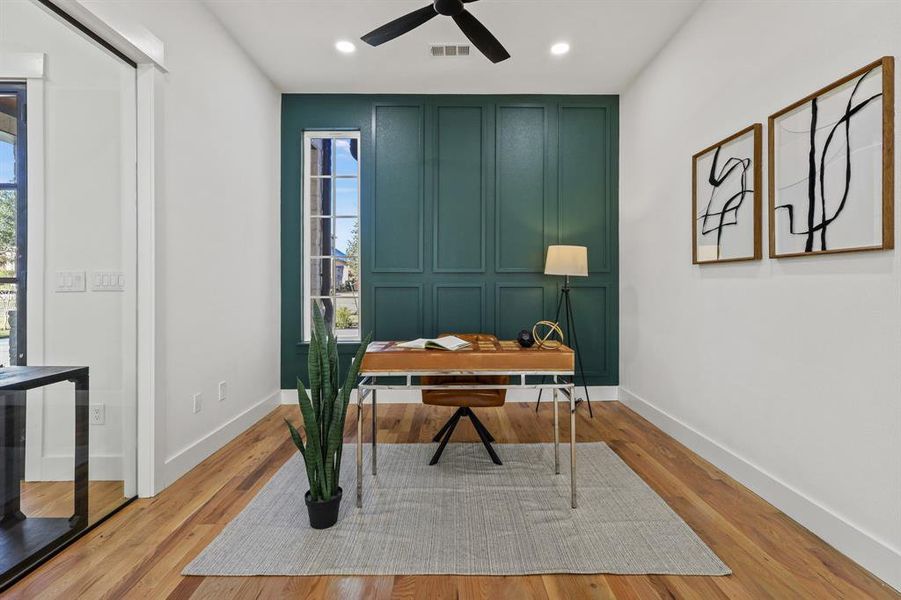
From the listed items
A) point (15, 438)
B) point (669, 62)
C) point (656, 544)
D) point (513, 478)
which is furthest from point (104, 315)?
point (669, 62)

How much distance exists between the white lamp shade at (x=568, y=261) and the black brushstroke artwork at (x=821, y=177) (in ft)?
5.49

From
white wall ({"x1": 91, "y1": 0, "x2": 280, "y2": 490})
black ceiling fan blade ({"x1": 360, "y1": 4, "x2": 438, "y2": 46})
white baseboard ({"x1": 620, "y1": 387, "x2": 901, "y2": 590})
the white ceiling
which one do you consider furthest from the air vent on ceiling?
white baseboard ({"x1": 620, "y1": 387, "x2": 901, "y2": 590})

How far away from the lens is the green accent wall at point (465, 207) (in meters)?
4.16

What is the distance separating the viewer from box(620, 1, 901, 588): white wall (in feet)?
5.58

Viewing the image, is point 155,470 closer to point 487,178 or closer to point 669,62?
point 487,178

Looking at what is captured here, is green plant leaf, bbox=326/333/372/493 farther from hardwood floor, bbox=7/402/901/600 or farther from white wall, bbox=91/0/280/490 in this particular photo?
white wall, bbox=91/0/280/490

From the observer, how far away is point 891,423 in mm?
1645

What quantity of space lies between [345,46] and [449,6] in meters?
1.41

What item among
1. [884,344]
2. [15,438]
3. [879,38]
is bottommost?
[15,438]

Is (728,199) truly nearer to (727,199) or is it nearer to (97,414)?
(727,199)

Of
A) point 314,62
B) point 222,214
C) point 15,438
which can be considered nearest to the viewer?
point 15,438

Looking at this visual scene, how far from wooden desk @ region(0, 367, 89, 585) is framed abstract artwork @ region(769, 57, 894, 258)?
347 cm

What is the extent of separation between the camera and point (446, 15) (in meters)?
2.36

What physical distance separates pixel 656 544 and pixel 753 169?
2054mm
